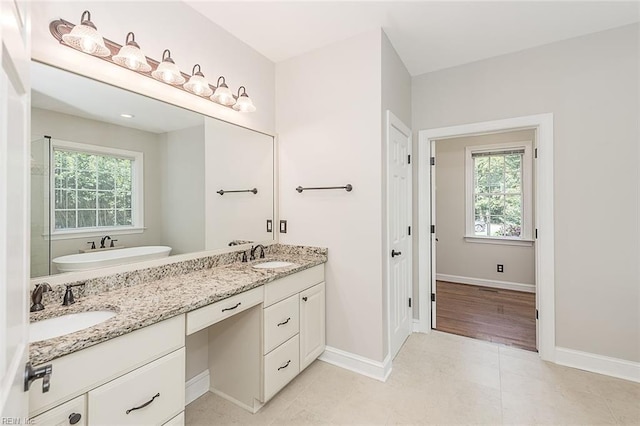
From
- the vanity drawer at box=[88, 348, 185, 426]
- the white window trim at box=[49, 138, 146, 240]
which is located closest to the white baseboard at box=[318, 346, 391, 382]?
the vanity drawer at box=[88, 348, 185, 426]

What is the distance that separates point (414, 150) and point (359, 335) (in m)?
1.88

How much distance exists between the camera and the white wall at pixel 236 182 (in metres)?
2.13

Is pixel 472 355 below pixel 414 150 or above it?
below

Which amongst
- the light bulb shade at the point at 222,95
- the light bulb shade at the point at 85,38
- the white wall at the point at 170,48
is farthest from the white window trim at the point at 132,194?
the light bulb shade at the point at 222,95

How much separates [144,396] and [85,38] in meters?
1.61

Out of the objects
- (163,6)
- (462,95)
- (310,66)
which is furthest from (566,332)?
(163,6)

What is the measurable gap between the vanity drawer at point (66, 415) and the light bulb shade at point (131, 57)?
1520 mm

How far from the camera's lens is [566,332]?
239cm

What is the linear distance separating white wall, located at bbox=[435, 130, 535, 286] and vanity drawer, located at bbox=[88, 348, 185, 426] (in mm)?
4478

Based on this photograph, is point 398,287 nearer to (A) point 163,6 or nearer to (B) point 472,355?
(B) point 472,355

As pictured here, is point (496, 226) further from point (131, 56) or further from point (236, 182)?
point (131, 56)

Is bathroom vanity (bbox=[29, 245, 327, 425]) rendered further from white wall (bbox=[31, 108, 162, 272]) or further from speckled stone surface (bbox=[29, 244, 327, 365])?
white wall (bbox=[31, 108, 162, 272])

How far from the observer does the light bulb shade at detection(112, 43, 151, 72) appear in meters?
1.49

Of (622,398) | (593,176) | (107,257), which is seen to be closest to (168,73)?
(107,257)
